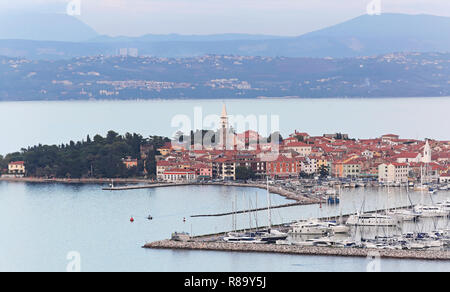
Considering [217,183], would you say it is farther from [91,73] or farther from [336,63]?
[336,63]

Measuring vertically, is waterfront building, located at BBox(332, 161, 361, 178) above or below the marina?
above

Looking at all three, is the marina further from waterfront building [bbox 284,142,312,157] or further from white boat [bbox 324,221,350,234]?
waterfront building [bbox 284,142,312,157]

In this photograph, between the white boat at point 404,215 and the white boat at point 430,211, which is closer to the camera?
the white boat at point 404,215

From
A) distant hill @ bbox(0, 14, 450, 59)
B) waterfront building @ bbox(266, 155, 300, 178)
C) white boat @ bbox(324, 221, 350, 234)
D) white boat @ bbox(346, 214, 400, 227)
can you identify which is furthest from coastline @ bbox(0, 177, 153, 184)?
distant hill @ bbox(0, 14, 450, 59)

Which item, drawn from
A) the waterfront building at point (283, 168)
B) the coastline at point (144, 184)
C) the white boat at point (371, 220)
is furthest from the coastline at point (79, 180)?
→ the white boat at point (371, 220)

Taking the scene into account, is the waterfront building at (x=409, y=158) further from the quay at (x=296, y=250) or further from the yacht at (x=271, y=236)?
the quay at (x=296, y=250)

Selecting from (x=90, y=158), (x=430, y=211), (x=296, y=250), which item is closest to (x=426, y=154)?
(x=90, y=158)
